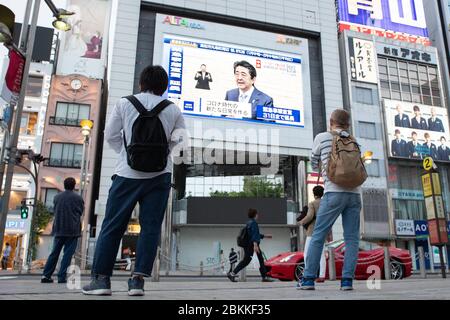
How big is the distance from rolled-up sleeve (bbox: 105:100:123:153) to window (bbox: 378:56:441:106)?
111 feet

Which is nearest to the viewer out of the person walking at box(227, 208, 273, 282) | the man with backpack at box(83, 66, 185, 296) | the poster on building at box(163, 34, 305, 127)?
the man with backpack at box(83, 66, 185, 296)

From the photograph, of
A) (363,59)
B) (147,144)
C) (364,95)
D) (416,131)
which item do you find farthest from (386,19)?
(147,144)

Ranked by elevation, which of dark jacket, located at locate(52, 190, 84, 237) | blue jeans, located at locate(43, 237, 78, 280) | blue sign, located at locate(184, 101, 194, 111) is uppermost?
blue sign, located at locate(184, 101, 194, 111)

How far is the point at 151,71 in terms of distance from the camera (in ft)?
11.2

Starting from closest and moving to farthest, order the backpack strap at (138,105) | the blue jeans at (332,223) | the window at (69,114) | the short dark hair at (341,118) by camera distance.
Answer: the backpack strap at (138,105) < the blue jeans at (332,223) < the short dark hair at (341,118) < the window at (69,114)

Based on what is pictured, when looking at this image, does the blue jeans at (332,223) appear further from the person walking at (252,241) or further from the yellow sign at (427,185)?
the yellow sign at (427,185)

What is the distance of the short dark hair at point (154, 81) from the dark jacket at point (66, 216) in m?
3.57

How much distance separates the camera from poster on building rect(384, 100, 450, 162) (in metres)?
32.6

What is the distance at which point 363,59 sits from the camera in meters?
34.1

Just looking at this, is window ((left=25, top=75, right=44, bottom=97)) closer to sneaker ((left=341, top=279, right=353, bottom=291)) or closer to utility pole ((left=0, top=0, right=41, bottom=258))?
utility pole ((left=0, top=0, right=41, bottom=258))

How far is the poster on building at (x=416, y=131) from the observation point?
32594mm

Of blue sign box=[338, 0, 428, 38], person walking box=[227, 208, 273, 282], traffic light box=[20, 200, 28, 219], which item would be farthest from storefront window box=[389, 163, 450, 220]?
traffic light box=[20, 200, 28, 219]

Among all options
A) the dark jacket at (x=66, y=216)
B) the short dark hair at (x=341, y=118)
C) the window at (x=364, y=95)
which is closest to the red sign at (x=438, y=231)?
the short dark hair at (x=341, y=118)
